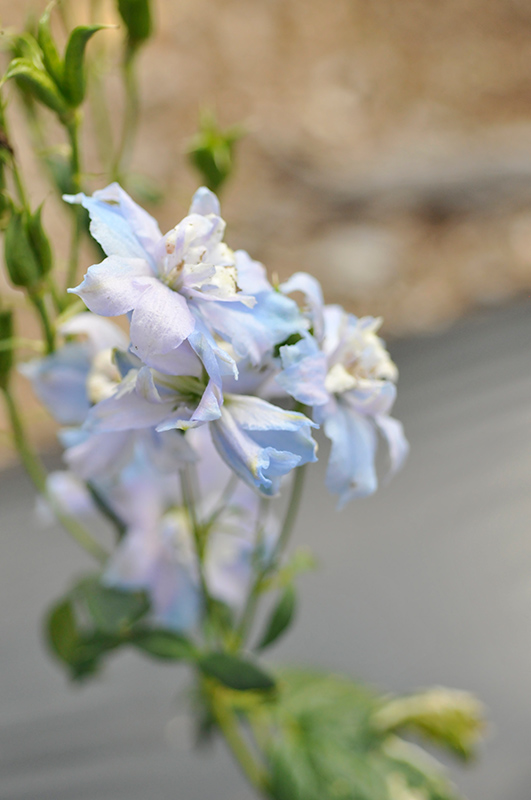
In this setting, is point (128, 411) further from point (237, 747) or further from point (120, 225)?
point (237, 747)

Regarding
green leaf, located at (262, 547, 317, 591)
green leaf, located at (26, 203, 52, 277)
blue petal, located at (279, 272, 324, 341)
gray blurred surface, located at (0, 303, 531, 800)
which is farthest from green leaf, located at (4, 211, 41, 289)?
gray blurred surface, located at (0, 303, 531, 800)

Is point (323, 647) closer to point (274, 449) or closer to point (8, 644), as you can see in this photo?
point (8, 644)

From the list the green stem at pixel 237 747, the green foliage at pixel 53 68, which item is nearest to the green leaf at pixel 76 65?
the green foliage at pixel 53 68

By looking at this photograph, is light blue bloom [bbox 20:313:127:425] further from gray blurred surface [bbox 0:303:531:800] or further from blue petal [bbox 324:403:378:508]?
gray blurred surface [bbox 0:303:531:800]

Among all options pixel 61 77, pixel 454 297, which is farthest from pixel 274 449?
pixel 454 297

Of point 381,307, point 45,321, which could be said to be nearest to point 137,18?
point 45,321

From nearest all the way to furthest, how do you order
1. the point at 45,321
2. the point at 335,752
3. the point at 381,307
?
the point at 45,321
the point at 335,752
the point at 381,307

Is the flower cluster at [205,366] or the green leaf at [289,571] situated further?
the green leaf at [289,571]

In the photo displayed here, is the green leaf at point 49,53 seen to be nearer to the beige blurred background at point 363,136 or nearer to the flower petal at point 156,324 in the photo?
the flower petal at point 156,324
